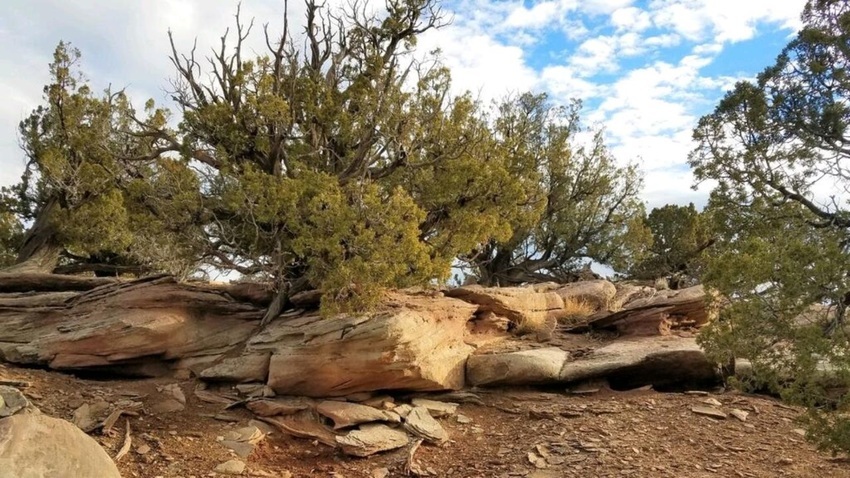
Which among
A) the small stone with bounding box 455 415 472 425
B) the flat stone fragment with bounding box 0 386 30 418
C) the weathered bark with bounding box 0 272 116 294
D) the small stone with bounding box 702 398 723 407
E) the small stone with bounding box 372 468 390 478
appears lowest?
the small stone with bounding box 372 468 390 478

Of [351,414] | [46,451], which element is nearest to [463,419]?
[351,414]

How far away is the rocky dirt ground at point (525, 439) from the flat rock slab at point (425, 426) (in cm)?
19

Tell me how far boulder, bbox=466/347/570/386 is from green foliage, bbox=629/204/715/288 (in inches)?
568

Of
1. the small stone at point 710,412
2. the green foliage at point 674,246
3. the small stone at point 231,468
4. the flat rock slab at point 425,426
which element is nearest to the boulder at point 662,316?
the small stone at point 710,412

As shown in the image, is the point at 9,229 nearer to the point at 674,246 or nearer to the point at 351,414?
the point at 351,414

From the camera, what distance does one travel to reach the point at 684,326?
1385 centimetres

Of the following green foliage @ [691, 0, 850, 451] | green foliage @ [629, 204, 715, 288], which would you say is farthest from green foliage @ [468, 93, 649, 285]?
green foliage @ [691, 0, 850, 451]

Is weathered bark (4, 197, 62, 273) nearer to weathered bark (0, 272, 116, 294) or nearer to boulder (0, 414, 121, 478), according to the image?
weathered bark (0, 272, 116, 294)

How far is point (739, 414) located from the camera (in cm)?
990

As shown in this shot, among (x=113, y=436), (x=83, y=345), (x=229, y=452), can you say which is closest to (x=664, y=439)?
(x=229, y=452)

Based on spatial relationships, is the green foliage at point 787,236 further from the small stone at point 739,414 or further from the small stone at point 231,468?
the small stone at point 231,468

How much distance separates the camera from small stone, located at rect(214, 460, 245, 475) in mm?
8383

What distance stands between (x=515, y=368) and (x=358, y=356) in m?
3.31

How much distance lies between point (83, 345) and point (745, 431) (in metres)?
12.7
